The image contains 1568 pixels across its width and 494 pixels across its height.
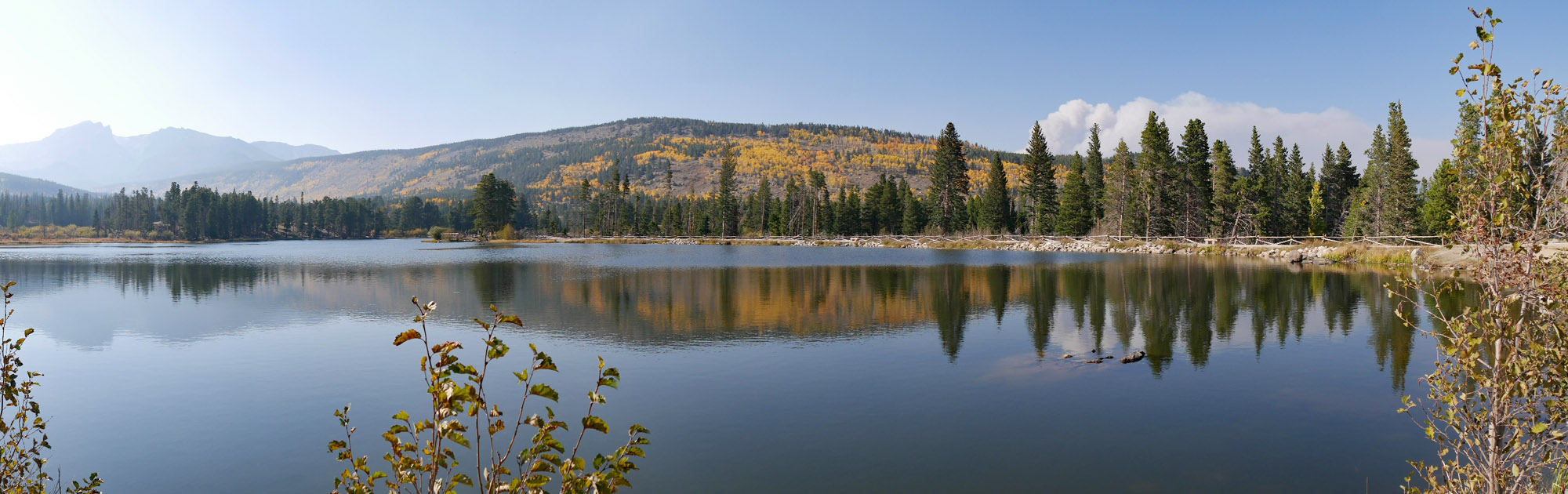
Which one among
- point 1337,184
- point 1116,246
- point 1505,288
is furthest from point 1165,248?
point 1505,288

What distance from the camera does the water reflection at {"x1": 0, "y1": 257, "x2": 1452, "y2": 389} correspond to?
1666 cm

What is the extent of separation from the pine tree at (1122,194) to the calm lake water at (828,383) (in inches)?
1557

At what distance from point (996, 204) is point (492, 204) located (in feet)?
226

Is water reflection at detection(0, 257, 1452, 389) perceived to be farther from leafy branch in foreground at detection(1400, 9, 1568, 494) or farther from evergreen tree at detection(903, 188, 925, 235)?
evergreen tree at detection(903, 188, 925, 235)

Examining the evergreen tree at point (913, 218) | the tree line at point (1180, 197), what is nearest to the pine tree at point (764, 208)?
the tree line at point (1180, 197)

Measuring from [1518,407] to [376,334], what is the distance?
18.6 m

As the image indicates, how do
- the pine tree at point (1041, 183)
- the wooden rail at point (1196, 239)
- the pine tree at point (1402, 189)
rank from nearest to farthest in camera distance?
the wooden rail at point (1196, 239), the pine tree at point (1402, 189), the pine tree at point (1041, 183)

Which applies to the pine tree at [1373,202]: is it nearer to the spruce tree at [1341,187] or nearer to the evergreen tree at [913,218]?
the spruce tree at [1341,187]

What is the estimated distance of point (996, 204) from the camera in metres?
78.4

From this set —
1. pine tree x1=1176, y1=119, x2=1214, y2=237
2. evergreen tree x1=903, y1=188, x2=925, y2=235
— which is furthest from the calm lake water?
evergreen tree x1=903, y1=188, x2=925, y2=235

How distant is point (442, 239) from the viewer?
4304 inches

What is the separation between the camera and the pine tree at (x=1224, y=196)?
5956cm

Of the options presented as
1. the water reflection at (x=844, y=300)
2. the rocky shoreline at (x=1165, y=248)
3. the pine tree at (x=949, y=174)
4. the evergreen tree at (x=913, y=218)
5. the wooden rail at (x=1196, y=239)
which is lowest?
the water reflection at (x=844, y=300)

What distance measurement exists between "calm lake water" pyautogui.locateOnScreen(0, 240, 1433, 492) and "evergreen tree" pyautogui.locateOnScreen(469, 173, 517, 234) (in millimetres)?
77981
